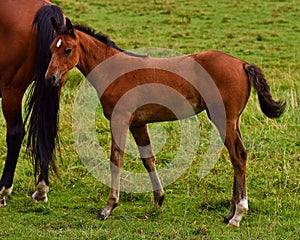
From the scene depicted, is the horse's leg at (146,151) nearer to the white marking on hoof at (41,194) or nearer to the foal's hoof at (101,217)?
the foal's hoof at (101,217)

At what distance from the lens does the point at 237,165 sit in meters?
5.75

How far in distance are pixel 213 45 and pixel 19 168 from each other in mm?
8478

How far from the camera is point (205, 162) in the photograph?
7438 millimetres

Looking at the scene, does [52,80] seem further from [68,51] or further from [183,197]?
[183,197]

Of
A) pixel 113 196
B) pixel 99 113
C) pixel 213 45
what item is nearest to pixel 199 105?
pixel 113 196

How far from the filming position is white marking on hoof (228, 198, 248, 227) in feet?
18.9

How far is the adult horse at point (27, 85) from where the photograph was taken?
6.45 m

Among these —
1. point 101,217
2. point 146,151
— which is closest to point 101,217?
point 101,217

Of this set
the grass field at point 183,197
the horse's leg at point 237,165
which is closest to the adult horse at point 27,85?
the grass field at point 183,197

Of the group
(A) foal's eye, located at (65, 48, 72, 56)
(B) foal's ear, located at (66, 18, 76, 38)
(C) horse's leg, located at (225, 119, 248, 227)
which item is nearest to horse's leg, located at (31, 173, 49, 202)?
(A) foal's eye, located at (65, 48, 72, 56)

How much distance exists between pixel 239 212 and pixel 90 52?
78.9 inches

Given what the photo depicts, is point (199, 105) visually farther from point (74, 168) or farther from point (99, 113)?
point (99, 113)

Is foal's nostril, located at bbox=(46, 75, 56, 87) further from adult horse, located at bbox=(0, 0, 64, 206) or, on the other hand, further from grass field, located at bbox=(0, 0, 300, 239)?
grass field, located at bbox=(0, 0, 300, 239)

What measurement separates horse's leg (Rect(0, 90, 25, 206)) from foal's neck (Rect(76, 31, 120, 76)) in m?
0.92
